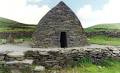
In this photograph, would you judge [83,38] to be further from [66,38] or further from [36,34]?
[36,34]

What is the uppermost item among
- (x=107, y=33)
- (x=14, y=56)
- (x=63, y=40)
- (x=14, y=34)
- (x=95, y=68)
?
(x=14, y=34)

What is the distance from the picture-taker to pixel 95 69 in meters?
20.7

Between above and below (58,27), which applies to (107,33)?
below

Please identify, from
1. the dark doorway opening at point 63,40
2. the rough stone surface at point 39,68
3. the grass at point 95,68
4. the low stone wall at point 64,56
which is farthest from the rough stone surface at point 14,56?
the dark doorway opening at point 63,40

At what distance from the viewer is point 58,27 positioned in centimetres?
2681

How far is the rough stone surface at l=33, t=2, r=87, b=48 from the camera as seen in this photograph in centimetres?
2645

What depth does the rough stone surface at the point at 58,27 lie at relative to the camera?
1041 inches

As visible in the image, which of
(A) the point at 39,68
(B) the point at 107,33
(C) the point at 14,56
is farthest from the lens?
(B) the point at 107,33

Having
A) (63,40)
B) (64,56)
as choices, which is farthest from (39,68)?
(63,40)

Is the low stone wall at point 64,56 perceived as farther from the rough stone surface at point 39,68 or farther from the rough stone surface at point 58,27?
the rough stone surface at point 58,27

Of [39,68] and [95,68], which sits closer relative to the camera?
[39,68]

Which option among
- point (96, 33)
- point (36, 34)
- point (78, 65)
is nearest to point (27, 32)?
point (96, 33)

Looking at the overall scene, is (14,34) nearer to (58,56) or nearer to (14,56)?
(58,56)

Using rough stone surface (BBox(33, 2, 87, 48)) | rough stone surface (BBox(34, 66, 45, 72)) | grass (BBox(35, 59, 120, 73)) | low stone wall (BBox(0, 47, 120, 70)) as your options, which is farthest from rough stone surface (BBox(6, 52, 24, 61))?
rough stone surface (BBox(33, 2, 87, 48))
